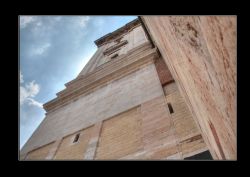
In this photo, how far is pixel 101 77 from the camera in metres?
10.3

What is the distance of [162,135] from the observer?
5258 millimetres

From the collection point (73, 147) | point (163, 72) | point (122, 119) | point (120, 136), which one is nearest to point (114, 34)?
point (163, 72)

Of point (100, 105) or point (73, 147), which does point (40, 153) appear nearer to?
point (73, 147)

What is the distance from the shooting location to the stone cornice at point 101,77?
968 cm

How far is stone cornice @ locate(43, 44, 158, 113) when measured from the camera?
9.68 meters

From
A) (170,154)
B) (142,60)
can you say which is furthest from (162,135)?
(142,60)

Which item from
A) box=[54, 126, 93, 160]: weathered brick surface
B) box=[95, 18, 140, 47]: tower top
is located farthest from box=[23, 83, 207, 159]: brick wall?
box=[95, 18, 140, 47]: tower top

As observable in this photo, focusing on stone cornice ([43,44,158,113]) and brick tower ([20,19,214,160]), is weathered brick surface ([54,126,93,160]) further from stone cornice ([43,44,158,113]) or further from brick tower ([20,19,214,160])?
stone cornice ([43,44,158,113])

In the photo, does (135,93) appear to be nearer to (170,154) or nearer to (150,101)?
(150,101)

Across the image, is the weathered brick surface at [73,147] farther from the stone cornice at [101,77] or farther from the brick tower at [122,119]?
A: the stone cornice at [101,77]

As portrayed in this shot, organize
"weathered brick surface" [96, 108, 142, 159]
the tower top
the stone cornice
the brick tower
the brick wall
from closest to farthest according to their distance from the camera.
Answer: the brick wall, the brick tower, "weathered brick surface" [96, 108, 142, 159], the stone cornice, the tower top

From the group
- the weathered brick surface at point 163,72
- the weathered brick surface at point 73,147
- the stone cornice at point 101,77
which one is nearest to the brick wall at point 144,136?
the weathered brick surface at point 73,147
